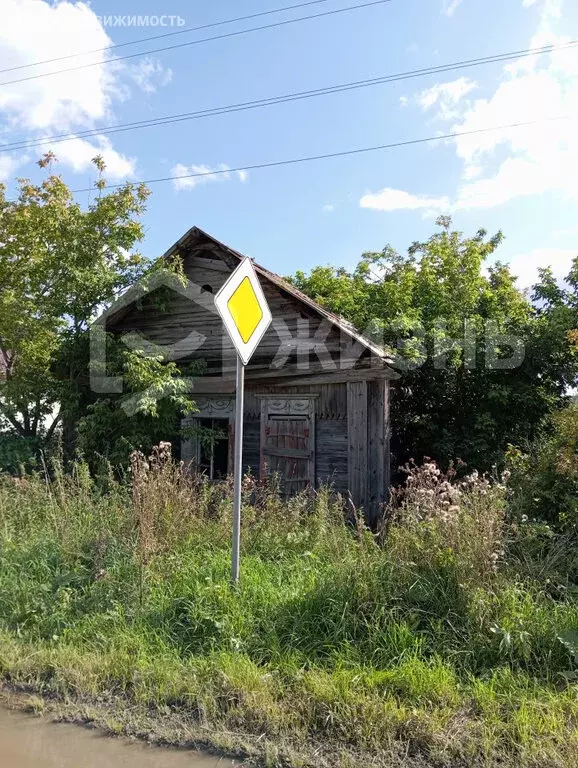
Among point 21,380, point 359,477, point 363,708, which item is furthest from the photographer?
point 21,380

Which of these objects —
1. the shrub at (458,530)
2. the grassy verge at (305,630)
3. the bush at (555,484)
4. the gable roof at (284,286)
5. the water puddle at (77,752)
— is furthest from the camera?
the gable roof at (284,286)

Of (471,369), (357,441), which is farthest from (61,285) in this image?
(471,369)

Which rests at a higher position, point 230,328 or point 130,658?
point 230,328

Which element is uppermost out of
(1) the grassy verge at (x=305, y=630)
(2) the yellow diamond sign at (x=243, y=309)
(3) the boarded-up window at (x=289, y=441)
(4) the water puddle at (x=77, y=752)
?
(2) the yellow diamond sign at (x=243, y=309)

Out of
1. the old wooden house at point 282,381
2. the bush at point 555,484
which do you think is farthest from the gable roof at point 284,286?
the bush at point 555,484

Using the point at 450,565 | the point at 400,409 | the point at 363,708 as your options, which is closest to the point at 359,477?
the point at 400,409

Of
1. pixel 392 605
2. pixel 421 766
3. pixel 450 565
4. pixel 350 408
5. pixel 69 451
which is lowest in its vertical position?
pixel 421 766

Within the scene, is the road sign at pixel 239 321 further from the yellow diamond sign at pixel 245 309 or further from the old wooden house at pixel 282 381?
the old wooden house at pixel 282 381

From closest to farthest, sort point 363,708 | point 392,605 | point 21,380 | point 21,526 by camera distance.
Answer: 1. point 363,708
2. point 392,605
3. point 21,526
4. point 21,380

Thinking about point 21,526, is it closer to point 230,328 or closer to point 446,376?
point 230,328

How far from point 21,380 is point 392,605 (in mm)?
8655

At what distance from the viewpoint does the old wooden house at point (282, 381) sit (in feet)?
27.2

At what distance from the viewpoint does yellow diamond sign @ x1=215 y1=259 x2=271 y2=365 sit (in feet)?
14.4

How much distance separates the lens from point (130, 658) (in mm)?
3869
